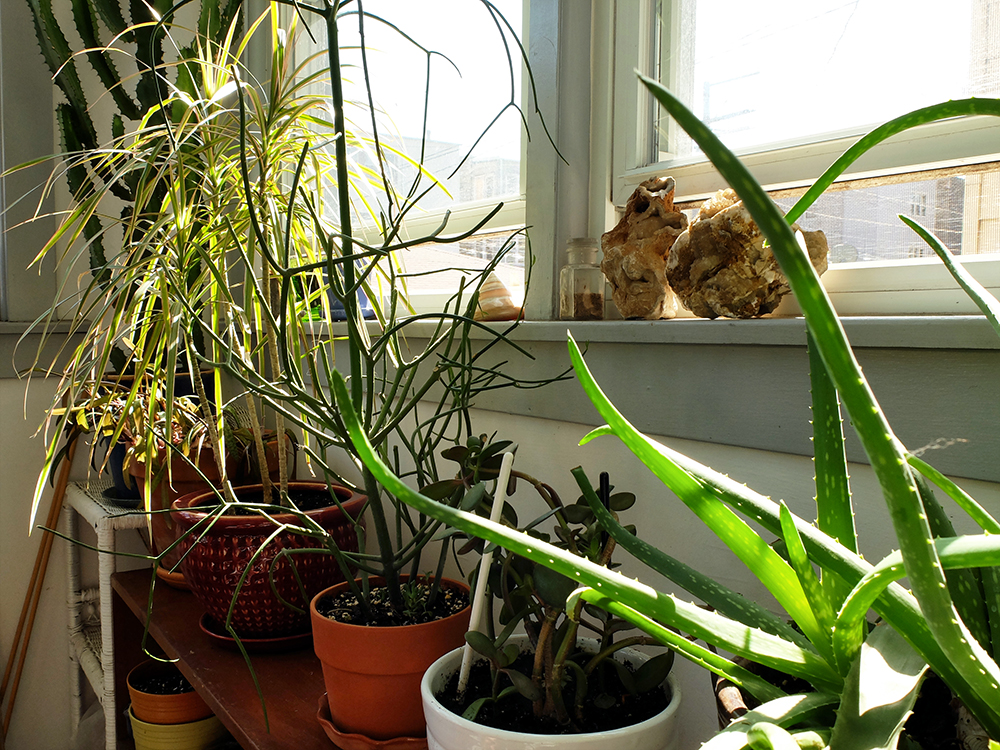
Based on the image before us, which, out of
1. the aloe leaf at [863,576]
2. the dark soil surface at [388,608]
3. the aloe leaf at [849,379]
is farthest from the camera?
the dark soil surface at [388,608]

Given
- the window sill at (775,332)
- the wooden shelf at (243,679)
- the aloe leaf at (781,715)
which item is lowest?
the wooden shelf at (243,679)

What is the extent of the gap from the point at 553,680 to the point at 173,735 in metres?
0.96

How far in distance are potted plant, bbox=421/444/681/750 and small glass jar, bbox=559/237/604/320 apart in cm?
31

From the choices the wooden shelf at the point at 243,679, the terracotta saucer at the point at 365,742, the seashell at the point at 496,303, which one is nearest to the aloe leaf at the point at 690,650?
the terracotta saucer at the point at 365,742

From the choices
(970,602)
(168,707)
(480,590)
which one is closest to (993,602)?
(970,602)

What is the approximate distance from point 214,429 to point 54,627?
3.35 ft

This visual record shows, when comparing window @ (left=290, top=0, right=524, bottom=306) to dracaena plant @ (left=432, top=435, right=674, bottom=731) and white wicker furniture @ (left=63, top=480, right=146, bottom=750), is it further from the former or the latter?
white wicker furniture @ (left=63, top=480, right=146, bottom=750)

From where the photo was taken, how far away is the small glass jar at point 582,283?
33.5 inches

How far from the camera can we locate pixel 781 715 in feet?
1.06

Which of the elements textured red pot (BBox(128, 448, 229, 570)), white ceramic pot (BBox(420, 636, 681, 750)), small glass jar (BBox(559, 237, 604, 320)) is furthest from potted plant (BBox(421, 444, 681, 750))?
textured red pot (BBox(128, 448, 229, 570))

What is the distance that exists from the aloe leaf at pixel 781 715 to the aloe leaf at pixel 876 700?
0.03 meters

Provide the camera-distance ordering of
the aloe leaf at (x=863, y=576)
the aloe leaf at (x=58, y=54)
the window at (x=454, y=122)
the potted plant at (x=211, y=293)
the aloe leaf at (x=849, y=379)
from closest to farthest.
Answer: the aloe leaf at (x=849, y=379), the aloe leaf at (x=863, y=576), the potted plant at (x=211, y=293), the window at (x=454, y=122), the aloe leaf at (x=58, y=54)

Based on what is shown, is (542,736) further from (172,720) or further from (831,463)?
(172,720)

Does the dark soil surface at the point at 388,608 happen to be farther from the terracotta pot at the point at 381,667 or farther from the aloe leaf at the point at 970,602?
the aloe leaf at the point at 970,602
